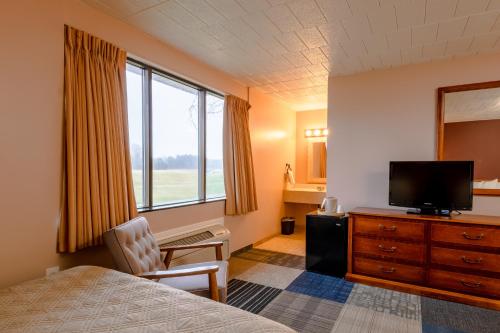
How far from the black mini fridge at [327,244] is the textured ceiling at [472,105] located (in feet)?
5.61

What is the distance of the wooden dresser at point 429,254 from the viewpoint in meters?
2.57

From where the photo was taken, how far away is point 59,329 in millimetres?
1181

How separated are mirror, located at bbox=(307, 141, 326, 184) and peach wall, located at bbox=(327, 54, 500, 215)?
5.29ft

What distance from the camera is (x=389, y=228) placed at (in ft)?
9.73

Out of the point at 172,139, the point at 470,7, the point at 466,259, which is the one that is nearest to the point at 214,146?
the point at 172,139

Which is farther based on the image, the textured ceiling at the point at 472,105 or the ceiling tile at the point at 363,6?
the textured ceiling at the point at 472,105

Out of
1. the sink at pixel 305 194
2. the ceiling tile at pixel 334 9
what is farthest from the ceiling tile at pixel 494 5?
the sink at pixel 305 194

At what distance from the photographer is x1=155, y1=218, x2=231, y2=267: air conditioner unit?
2.75 meters

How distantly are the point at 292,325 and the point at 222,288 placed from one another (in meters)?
0.72

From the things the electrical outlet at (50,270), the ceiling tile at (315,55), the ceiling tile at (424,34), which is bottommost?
the electrical outlet at (50,270)

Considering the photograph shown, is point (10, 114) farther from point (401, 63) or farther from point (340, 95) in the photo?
point (401, 63)

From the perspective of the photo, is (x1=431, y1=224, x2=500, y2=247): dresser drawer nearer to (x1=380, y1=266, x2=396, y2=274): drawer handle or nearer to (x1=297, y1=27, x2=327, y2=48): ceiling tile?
(x1=380, y1=266, x2=396, y2=274): drawer handle

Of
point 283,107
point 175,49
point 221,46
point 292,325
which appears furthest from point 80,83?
point 283,107

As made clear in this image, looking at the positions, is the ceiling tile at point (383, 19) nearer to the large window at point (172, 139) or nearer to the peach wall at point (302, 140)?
the large window at point (172, 139)
